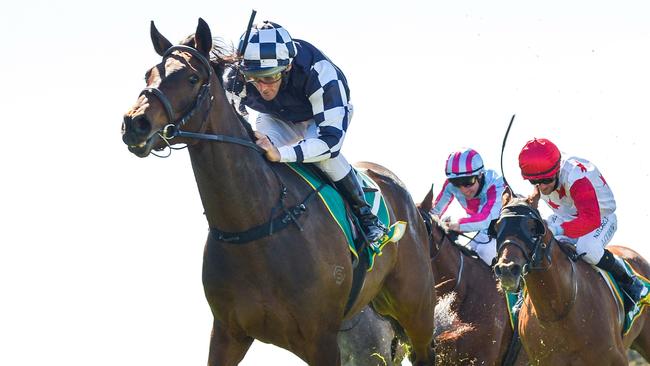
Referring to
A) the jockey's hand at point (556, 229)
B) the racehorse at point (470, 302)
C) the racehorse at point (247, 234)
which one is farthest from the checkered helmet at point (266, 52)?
the racehorse at point (470, 302)

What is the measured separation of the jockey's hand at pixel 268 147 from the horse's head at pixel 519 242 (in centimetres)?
198

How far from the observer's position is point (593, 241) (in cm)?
977

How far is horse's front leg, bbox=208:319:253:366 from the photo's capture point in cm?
763

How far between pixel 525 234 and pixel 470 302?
7.64 ft

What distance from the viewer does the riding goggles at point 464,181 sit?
39.1 feet

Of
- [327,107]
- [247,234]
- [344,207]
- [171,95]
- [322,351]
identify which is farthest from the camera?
[344,207]

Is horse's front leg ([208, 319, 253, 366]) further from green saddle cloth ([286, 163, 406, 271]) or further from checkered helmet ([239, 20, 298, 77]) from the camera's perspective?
checkered helmet ([239, 20, 298, 77])

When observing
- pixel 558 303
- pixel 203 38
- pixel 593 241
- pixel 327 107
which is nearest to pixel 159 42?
pixel 203 38

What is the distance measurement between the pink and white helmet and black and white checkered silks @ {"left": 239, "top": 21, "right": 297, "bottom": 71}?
4.49 meters

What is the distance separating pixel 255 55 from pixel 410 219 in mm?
2360

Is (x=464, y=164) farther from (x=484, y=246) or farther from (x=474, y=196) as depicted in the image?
(x=484, y=246)

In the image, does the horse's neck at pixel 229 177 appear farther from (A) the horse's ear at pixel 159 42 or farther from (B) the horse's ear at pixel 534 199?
(B) the horse's ear at pixel 534 199

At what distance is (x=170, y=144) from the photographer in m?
6.83

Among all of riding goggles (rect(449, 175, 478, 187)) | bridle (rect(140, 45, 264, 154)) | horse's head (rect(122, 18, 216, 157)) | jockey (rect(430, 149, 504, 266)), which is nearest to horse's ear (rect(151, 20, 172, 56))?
horse's head (rect(122, 18, 216, 157))
